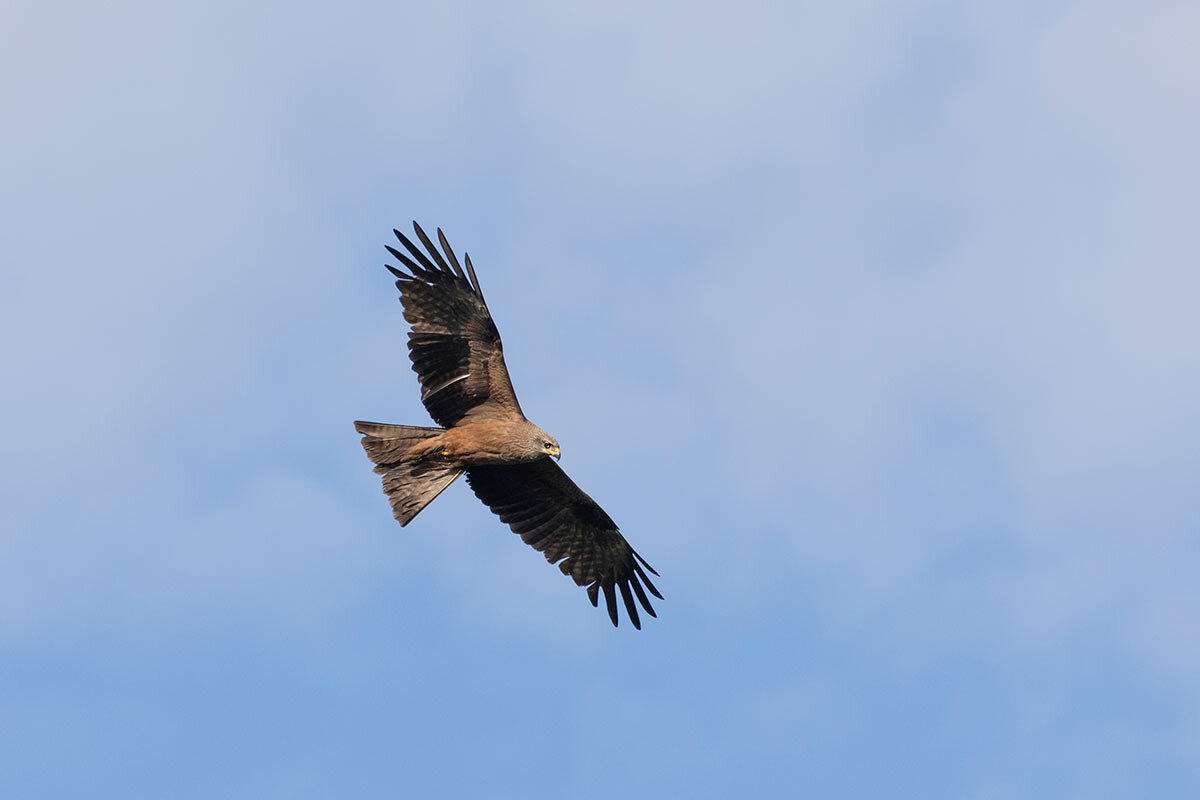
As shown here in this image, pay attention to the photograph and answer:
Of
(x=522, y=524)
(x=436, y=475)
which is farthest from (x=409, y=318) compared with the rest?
(x=522, y=524)

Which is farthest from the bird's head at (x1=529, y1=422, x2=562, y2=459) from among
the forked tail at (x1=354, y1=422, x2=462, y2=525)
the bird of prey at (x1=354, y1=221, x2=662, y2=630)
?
the forked tail at (x1=354, y1=422, x2=462, y2=525)

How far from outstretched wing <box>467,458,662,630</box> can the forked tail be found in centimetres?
117

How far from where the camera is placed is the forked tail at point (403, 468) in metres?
15.4

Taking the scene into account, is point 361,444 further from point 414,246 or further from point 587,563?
point 587,563

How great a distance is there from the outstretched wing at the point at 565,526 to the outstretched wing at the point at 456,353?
1158 mm

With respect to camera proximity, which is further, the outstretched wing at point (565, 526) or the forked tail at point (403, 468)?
the outstretched wing at point (565, 526)

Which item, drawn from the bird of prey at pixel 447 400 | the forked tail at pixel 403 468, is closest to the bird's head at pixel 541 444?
the bird of prey at pixel 447 400

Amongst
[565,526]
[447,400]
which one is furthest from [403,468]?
[565,526]

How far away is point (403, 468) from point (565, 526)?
2.61m

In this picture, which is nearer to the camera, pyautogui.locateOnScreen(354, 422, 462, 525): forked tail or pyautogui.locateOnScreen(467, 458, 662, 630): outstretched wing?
pyautogui.locateOnScreen(354, 422, 462, 525): forked tail

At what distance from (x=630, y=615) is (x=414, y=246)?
5156 mm

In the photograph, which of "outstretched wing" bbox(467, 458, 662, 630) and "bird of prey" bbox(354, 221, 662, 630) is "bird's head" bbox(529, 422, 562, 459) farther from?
"outstretched wing" bbox(467, 458, 662, 630)

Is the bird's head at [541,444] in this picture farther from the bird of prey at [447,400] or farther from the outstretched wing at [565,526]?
the outstretched wing at [565,526]

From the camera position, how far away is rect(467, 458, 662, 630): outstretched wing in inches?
662
